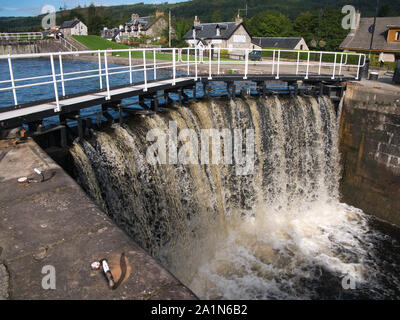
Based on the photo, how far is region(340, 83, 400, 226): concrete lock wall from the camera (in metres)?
12.8

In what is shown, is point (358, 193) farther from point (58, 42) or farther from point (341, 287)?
point (58, 42)

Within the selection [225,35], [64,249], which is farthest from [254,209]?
[225,35]

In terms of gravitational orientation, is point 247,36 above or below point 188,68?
above

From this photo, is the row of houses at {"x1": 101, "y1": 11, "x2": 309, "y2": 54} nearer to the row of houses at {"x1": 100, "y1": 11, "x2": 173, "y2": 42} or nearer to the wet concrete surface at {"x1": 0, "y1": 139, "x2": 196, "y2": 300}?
the row of houses at {"x1": 100, "y1": 11, "x2": 173, "y2": 42}

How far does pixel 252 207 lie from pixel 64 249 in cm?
886

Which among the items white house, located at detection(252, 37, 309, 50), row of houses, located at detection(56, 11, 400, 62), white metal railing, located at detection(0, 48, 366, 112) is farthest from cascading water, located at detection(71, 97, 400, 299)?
white house, located at detection(252, 37, 309, 50)

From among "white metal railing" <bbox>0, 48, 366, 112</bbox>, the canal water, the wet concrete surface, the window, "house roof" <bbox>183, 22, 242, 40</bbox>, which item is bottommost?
the canal water

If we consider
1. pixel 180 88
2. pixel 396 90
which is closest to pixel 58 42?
pixel 180 88

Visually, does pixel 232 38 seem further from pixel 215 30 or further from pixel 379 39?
pixel 379 39

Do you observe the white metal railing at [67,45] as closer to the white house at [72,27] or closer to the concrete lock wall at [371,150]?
the white house at [72,27]

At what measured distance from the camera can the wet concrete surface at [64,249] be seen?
3309mm

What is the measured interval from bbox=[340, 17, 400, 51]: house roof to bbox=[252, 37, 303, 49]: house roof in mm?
10085

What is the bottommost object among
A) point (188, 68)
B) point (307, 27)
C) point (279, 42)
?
point (188, 68)

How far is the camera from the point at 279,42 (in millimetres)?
55594
